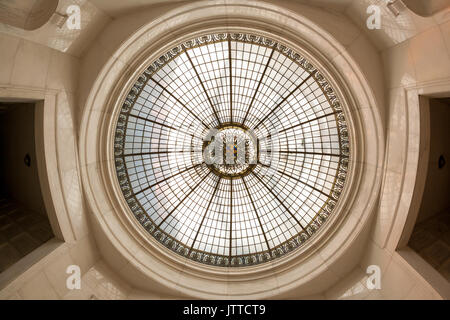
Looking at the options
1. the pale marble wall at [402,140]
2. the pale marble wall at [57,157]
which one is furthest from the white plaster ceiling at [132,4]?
the pale marble wall at [402,140]

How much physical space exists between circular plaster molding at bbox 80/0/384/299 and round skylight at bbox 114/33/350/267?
64cm

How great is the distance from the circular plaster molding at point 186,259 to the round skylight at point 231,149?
0.64 metres

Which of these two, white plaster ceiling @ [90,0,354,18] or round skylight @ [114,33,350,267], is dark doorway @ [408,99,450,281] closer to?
round skylight @ [114,33,350,267]

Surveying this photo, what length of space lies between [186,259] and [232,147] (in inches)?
256

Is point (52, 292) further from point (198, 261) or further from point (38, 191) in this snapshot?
point (198, 261)

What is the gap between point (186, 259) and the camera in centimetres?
1405

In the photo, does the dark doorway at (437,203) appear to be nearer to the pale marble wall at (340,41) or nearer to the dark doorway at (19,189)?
the pale marble wall at (340,41)

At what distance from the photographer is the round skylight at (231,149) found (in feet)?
41.8

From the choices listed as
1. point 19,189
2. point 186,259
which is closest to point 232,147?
point 186,259

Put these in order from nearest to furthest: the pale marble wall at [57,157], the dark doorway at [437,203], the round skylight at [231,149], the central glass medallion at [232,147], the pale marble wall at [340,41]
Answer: the pale marble wall at [57,157]
the pale marble wall at [340,41]
the dark doorway at [437,203]
the round skylight at [231,149]
the central glass medallion at [232,147]

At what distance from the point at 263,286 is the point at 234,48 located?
1169 centimetres

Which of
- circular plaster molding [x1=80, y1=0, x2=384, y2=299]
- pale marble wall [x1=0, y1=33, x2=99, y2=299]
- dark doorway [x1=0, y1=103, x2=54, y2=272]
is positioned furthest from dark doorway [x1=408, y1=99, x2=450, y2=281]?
dark doorway [x1=0, y1=103, x2=54, y2=272]

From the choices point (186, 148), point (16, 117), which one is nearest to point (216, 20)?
point (186, 148)

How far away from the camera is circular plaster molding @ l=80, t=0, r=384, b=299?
420 inches
